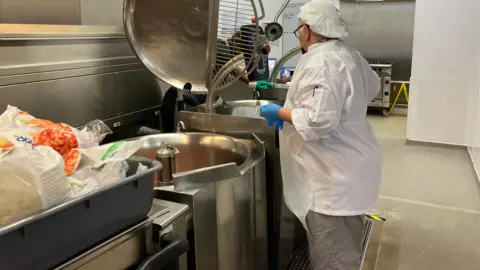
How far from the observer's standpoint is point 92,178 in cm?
82

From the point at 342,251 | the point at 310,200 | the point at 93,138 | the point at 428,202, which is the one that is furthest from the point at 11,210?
the point at 428,202

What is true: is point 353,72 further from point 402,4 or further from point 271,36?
point 402,4

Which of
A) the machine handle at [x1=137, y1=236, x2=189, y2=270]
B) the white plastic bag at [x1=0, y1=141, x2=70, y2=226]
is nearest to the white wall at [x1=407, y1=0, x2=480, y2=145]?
the machine handle at [x1=137, y1=236, x2=189, y2=270]

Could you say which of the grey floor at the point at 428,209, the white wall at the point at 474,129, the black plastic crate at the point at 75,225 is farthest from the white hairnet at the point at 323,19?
the white wall at the point at 474,129

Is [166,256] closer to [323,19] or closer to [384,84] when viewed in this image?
[323,19]

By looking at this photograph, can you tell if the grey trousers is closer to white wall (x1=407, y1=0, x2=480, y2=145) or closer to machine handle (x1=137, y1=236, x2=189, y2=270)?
machine handle (x1=137, y1=236, x2=189, y2=270)

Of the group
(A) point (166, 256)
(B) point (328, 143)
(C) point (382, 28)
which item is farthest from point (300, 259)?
(C) point (382, 28)

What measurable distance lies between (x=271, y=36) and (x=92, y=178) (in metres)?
1.54

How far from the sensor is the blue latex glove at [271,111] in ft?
5.28

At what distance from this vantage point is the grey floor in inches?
87.7

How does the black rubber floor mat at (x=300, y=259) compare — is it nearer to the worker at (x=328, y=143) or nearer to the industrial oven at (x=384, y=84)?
the worker at (x=328, y=143)

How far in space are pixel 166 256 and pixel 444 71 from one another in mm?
3809

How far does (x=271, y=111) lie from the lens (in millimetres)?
1618

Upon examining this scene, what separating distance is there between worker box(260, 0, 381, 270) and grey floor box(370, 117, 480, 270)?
0.66 meters
